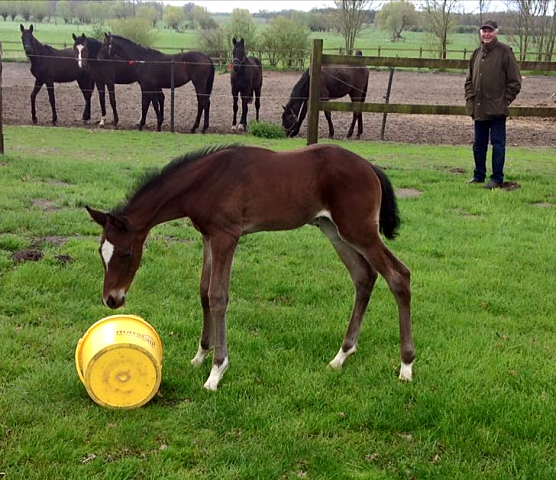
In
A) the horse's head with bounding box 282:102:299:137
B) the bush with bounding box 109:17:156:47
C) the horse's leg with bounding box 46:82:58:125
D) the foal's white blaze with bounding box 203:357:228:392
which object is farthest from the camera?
the bush with bounding box 109:17:156:47

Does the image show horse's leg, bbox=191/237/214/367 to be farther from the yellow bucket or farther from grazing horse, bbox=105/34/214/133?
grazing horse, bbox=105/34/214/133

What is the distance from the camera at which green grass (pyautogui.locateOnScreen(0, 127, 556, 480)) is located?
2.96m

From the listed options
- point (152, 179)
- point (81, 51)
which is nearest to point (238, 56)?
point (81, 51)

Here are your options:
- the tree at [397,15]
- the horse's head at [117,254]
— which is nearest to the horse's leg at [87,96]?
the horse's head at [117,254]

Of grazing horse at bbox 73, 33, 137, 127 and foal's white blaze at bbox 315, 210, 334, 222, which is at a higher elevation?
grazing horse at bbox 73, 33, 137, 127

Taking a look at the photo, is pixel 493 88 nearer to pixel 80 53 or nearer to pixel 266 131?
pixel 266 131

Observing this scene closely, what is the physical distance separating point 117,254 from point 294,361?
1.36 metres

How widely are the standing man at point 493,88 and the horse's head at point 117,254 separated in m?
6.50

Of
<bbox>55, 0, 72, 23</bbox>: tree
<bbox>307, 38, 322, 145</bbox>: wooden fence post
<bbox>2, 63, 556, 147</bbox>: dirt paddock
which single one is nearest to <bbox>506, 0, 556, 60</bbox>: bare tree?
<bbox>2, 63, 556, 147</bbox>: dirt paddock

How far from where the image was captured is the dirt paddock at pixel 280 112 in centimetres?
1532

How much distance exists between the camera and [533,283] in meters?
5.24

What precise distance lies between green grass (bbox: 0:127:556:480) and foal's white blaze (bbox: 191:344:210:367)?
0.08m

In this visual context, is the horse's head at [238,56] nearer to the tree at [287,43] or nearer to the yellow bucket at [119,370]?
the yellow bucket at [119,370]

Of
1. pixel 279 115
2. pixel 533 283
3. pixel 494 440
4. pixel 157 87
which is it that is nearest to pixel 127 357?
pixel 494 440
